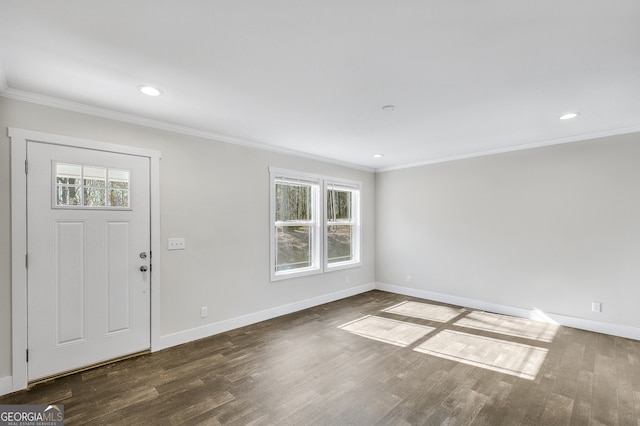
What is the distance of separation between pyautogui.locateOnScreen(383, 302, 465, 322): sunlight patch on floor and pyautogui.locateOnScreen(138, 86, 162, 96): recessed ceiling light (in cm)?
421

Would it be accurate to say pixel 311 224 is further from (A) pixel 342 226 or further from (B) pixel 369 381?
(B) pixel 369 381

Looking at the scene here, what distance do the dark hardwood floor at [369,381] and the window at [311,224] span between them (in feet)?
4.06

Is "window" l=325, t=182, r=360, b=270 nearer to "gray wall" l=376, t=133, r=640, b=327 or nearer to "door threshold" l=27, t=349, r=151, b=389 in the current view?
"gray wall" l=376, t=133, r=640, b=327

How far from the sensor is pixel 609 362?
2.97 m

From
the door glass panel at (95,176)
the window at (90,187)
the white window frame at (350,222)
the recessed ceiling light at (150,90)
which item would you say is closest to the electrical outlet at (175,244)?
the window at (90,187)

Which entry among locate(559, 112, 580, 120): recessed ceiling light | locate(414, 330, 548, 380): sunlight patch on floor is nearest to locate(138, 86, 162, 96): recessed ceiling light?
locate(414, 330, 548, 380): sunlight patch on floor

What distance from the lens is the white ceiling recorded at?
1.58 m

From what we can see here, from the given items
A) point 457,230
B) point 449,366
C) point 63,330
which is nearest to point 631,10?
point 449,366

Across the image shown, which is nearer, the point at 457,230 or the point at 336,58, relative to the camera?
the point at 336,58

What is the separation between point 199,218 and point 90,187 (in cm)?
112

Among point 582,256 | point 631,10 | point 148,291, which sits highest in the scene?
point 631,10

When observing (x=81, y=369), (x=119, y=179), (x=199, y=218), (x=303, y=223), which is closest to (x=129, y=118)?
(x=119, y=179)

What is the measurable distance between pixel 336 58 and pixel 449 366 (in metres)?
2.99

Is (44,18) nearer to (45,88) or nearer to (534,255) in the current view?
(45,88)
